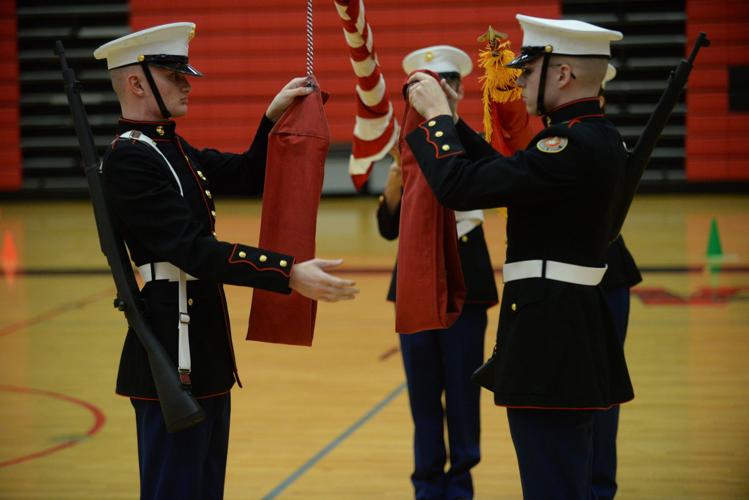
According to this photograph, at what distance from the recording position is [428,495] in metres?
3.30

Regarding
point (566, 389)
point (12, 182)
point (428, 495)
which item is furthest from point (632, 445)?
point (12, 182)

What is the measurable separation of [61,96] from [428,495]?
10.8m

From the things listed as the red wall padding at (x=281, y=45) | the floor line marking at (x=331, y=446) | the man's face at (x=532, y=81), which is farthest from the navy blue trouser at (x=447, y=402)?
the red wall padding at (x=281, y=45)

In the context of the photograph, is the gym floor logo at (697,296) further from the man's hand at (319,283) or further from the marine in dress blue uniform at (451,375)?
the man's hand at (319,283)

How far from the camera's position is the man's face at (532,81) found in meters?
2.18

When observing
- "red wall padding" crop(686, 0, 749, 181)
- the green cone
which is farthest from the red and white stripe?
"red wall padding" crop(686, 0, 749, 181)

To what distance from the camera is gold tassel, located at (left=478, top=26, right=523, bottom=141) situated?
2613mm

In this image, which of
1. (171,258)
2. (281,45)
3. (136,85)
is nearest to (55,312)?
(136,85)

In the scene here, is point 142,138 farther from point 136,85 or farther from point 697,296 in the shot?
point 697,296

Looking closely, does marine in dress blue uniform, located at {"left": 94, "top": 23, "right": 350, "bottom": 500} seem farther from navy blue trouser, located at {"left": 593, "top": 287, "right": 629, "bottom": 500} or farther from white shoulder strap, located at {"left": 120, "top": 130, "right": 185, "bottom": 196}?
navy blue trouser, located at {"left": 593, "top": 287, "right": 629, "bottom": 500}

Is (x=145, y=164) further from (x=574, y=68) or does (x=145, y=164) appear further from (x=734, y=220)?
(x=734, y=220)

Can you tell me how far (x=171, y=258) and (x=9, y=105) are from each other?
11.7 m

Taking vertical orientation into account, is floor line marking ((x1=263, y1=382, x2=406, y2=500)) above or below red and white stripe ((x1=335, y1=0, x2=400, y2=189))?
below

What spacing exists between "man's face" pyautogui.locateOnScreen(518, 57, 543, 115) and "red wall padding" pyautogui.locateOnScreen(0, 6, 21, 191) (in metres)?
11.6
